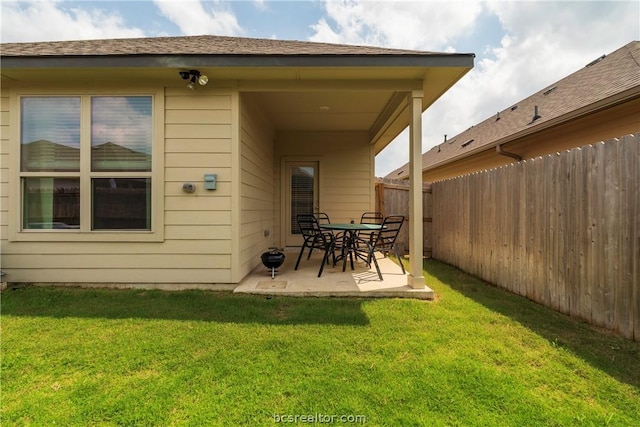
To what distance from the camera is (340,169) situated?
6.14 metres

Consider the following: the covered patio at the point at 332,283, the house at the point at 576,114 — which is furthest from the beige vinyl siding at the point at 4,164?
the house at the point at 576,114

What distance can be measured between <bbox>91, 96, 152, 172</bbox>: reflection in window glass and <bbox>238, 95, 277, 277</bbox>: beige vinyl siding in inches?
44.2

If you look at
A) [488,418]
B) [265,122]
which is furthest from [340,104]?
[488,418]

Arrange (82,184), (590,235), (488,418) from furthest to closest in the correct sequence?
1. (82,184)
2. (590,235)
3. (488,418)

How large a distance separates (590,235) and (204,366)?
10.9 feet

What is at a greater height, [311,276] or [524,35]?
[524,35]

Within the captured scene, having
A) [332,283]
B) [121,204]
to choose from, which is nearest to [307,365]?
[332,283]

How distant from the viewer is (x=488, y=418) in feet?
4.76

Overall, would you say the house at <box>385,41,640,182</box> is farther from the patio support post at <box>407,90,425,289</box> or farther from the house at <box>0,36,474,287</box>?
the patio support post at <box>407,90,425,289</box>

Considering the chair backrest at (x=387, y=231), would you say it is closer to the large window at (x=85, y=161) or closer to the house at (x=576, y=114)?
the large window at (x=85, y=161)

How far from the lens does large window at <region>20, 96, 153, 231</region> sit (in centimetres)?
337

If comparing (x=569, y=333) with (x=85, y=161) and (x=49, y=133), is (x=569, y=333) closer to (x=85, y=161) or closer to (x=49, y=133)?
(x=85, y=161)

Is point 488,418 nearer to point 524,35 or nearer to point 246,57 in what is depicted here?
point 246,57

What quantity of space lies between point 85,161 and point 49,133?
0.57m
